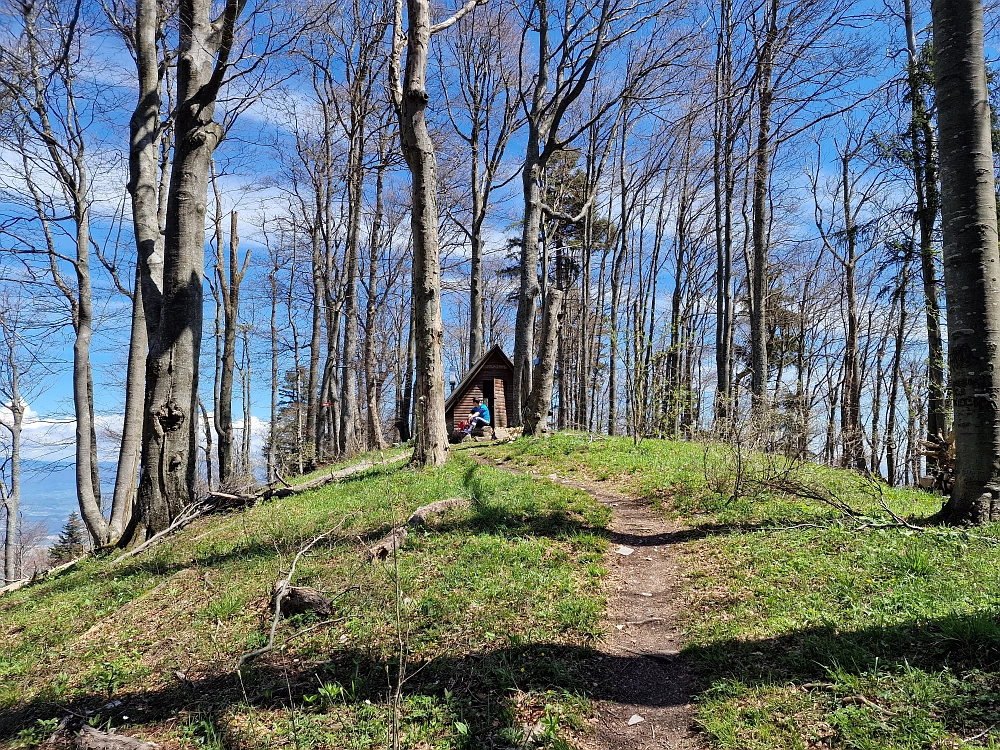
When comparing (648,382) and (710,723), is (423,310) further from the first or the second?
(710,723)

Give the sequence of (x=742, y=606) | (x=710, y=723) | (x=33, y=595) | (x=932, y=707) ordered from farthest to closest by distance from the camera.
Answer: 1. (x=33, y=595)
2. (x=742, y=606)
3. (x=710, y=723)
4. (x=932, y=707)

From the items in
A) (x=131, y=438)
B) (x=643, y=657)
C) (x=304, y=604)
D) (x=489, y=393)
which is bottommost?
(x=643, y=657)

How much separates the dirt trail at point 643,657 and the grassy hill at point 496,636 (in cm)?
12

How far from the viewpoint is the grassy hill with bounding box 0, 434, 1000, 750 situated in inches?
107

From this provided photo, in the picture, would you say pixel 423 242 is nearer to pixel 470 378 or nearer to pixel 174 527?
pixel 174 527

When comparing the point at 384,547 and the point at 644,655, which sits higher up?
the point at 384,547

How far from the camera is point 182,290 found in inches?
275

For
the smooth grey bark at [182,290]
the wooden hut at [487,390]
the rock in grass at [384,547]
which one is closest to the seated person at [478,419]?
the wooden hut at [487,390]

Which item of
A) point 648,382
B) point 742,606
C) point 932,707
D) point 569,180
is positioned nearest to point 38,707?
point 742,606

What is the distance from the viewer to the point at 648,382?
1034 centimetres

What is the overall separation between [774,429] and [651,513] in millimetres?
1970

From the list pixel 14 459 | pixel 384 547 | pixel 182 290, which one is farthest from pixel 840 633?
pixel 14 459

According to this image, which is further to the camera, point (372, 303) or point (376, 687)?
point (372, 303)

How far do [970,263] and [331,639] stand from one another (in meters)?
6.47
